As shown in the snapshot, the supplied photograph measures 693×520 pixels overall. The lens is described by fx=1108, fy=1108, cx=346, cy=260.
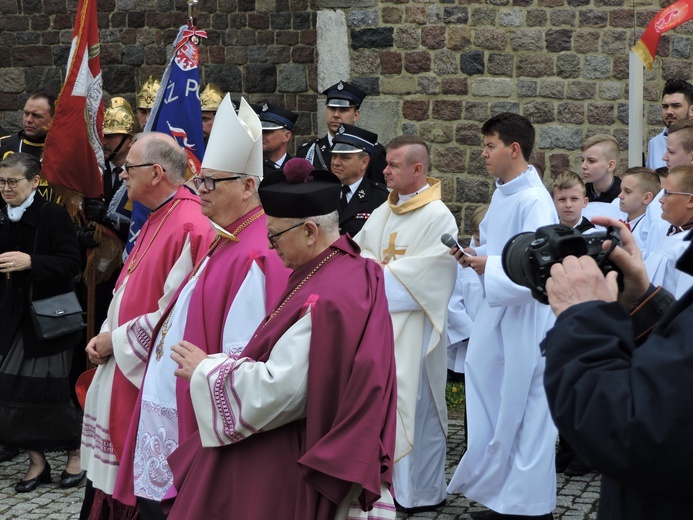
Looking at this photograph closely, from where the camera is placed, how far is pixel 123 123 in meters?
7.88

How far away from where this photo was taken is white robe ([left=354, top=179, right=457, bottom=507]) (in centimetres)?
573

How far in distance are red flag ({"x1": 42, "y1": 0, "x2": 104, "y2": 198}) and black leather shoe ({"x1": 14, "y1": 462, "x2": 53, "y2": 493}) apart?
1.77m

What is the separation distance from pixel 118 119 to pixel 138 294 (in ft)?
11.0

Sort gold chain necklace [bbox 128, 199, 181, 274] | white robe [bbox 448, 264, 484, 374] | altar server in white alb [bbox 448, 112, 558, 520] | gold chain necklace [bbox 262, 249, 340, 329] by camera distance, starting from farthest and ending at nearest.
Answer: white robe [bbox 448, 264, 484, 374], altar server in white alb [bbox 448, 112, 558, 520], gold chain necklace [bbox 128, 199, 181, 274], gold chain necklace [bbox 262, 249, 340, 329]

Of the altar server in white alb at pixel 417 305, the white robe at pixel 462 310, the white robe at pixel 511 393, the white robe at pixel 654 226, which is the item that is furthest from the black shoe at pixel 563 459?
the white robe at pixel 654 226

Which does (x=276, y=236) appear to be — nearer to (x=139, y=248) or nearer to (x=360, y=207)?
(x=139, y=248)

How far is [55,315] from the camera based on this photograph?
6.25 metres

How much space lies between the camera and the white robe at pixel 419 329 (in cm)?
573

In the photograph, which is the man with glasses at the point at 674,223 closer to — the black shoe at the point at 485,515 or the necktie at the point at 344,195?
the black shoe at the point at 485,515

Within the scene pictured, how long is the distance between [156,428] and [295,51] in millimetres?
9358

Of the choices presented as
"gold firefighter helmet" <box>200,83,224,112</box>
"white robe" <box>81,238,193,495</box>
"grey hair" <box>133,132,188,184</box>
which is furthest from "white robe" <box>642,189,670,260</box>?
"gold firefighter helmet" <box>200,83,224,112</box>

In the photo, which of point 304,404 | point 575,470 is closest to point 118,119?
point 575,470

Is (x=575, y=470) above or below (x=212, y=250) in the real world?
below

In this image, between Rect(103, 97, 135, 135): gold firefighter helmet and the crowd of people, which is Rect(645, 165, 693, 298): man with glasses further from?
Rect(103, 97, 135, 135): gold firefighter helmet
